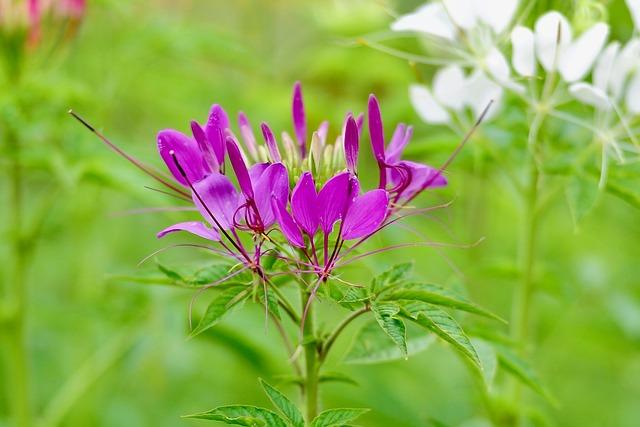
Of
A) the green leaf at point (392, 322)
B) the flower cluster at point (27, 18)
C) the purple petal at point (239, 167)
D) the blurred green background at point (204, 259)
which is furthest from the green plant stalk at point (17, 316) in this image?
the green leaf at point (392, 322)

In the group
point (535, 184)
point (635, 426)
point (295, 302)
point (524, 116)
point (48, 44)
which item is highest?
point (48, 44)

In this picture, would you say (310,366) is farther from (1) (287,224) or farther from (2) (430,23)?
(2) (430,23)

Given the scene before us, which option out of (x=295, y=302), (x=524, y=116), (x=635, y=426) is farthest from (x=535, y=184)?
(x=635, y=426)

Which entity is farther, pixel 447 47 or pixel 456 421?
pixel 456 421

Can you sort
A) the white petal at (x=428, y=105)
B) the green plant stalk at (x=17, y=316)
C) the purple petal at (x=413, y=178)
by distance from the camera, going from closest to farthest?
the purple petal at (x=413, y=178), the white petal at (x=428, y=105), the green plant stalk at (x=17, y=316)

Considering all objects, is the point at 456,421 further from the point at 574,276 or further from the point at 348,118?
the point at 348,118

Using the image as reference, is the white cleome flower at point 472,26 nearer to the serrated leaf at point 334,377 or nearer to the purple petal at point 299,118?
the purple petal at point 299,118
